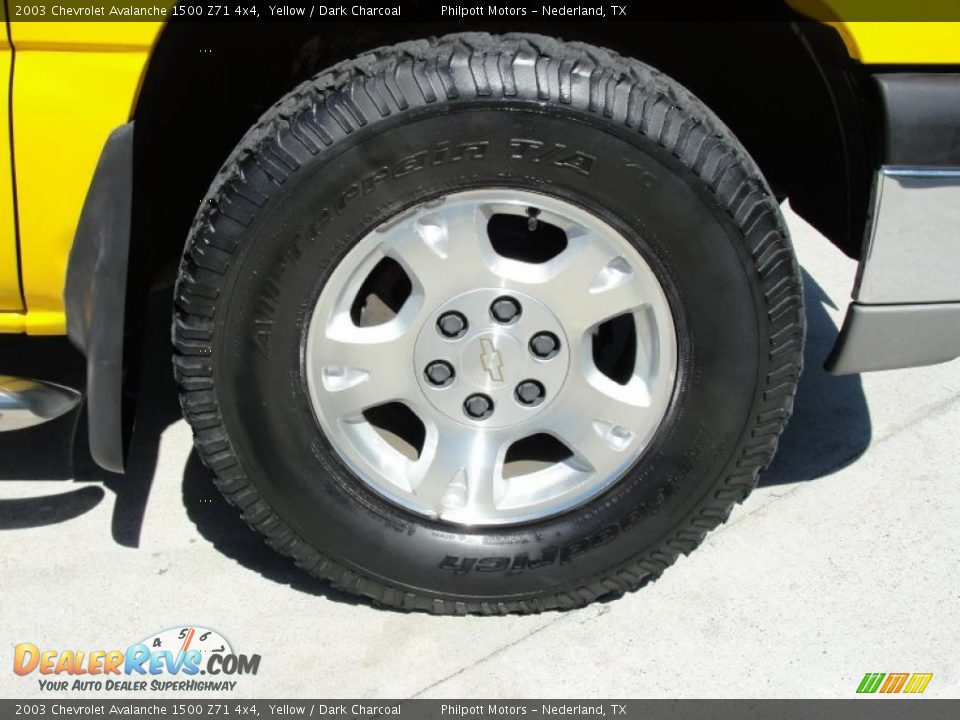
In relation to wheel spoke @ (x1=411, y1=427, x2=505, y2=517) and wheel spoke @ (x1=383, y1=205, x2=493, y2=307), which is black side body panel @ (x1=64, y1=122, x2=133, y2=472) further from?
wheel spoke @ (x1=411, y1=427, x2=505, y2=517)

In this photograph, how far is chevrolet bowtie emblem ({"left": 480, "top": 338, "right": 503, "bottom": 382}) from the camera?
235 cm

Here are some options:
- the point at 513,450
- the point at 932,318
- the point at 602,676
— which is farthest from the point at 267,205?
the point at 932,318

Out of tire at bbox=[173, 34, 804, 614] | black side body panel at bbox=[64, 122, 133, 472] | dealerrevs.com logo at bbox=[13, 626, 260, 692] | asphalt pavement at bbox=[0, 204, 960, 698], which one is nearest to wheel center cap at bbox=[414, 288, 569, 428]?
tire at bbox=[173, 34, 804, 614]

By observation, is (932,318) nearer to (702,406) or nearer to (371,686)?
(702,406)

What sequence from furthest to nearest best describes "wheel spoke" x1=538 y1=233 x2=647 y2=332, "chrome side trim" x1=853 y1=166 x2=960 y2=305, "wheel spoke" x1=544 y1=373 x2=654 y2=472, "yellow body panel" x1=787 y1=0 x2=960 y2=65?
"wheel spoke" x1=544 y1=373 x2=654 y2=472 → "wheel spoke" x1=538 y1=233 x2=647 y2=332 → "chrome side trim" x1=853 y1=166 x2=960 y2=305 → "yellow body panel" x1=787 y1=0 x2=960 y2=65

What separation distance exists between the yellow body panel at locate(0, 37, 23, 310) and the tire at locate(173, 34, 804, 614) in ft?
1.13

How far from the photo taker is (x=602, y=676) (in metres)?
2.40

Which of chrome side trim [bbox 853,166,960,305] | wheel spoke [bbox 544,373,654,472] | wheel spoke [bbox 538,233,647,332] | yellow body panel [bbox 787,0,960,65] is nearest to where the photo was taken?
yellow body panel [bbox 787,0,960,65]

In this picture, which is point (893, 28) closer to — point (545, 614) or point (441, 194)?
point (441, 194)

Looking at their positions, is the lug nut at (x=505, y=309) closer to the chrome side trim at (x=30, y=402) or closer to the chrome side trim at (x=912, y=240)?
the chrome side trim at (x=912, y=240)

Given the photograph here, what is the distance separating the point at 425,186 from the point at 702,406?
755 millimetres

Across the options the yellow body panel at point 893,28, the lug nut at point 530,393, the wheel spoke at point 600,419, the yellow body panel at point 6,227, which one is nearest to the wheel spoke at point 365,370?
the lug nut at point 530,393

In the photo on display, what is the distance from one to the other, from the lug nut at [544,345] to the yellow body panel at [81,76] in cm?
81

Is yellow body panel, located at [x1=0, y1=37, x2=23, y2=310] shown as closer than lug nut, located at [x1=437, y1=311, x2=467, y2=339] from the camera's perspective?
Yes
